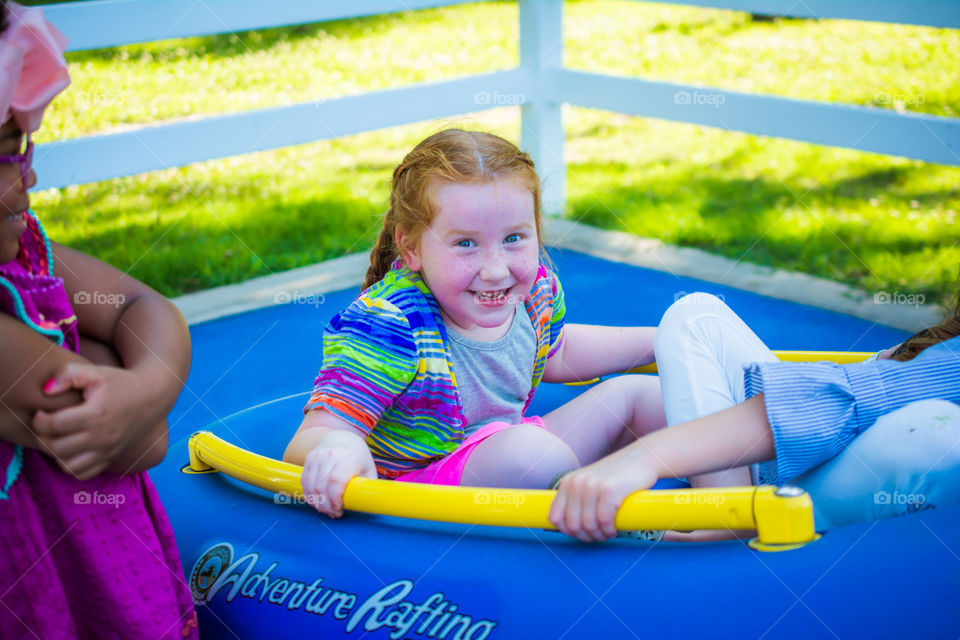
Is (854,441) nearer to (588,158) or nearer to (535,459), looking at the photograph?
(535,459)

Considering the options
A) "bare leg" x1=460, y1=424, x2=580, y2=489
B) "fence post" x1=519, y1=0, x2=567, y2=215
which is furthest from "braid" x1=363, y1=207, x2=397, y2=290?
"fence post" x1=519, y1=0, x2=567, y2=215

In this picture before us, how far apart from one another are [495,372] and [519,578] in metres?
0.45

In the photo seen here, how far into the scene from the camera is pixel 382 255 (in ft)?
5.69

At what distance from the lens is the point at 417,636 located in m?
1.23

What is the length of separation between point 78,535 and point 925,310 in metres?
2.30

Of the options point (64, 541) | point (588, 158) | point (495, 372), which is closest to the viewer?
point (64, 541)

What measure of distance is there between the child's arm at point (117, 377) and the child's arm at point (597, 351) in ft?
2.75

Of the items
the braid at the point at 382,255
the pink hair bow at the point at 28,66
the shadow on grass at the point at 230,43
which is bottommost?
the shadow on grass at the point at 230,43

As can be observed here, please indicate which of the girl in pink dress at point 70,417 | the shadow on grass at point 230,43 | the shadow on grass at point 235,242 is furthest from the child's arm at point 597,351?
the shadow on grass at point 230,43

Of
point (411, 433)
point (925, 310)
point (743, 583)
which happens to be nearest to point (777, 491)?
point (743, 583)

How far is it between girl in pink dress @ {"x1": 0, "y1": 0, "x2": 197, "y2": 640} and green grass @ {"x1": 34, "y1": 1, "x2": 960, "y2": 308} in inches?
35.7

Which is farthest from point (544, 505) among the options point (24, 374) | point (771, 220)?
point (771, 220)

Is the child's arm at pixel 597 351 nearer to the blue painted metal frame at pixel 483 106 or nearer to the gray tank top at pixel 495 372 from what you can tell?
the gray tank top at pixel 495 372

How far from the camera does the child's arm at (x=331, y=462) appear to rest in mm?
1325
